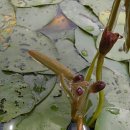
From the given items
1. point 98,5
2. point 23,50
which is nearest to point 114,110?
point 23,50

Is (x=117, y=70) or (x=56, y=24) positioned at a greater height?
(x=56, y=24)

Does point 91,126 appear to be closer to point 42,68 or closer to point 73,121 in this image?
point 73,121

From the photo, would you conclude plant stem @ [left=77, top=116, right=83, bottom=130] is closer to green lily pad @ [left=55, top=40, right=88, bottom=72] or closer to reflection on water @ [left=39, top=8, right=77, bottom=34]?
green lily pad @ [left=55, top=40, right=88, bottom=72]

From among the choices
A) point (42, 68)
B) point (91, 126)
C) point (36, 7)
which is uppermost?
point (36, 7)

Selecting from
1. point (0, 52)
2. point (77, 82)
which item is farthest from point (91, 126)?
point (0, 52)

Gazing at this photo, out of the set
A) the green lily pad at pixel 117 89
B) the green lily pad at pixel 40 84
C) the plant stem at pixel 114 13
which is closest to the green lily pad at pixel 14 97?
the green lily pad at pixel 40 84

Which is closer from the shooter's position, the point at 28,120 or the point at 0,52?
the point at 28,120

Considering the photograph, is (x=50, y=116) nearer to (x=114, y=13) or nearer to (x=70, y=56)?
(x=70, y=56)

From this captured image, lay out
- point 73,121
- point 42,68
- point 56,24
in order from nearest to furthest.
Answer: point 73,121
point 42,68
point 56,24
